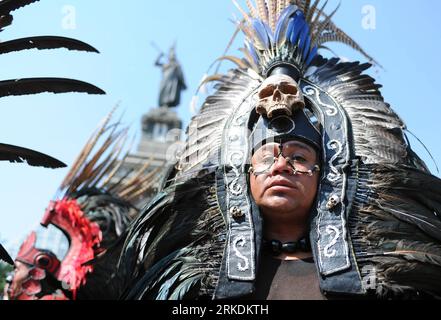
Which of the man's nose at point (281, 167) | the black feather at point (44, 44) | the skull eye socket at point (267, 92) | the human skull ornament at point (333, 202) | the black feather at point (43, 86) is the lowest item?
the human skull ornament at point (333, 202)

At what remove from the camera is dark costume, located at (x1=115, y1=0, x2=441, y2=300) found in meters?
3.33

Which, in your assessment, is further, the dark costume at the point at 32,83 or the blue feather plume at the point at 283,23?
the blue feather plume at the point at 283,23

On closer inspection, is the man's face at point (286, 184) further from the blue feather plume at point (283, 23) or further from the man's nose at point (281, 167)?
the blue feather plume at point (283, 23)

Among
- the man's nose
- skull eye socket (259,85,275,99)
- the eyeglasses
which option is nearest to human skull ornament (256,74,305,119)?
skull eye socket (259,85,275,99)

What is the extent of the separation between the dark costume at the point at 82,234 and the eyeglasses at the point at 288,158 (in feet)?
5.80

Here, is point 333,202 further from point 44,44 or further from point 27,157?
point 44,44

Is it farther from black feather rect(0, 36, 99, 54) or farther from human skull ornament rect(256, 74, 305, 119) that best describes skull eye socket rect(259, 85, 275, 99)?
black feather rect(0, 36, 99, 54)

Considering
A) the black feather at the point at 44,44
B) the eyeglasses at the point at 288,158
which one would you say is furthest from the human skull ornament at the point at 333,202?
the black feather at the point at 44,44

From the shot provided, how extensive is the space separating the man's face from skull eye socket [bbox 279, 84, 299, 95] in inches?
13.0

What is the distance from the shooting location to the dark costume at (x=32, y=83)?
317 cm

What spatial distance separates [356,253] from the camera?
3.36 meters

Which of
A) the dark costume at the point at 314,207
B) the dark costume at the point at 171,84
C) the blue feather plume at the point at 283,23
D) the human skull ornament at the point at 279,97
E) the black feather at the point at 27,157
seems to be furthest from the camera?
the dark costume at the point at 171,84

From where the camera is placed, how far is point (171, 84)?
26203 millimetres
